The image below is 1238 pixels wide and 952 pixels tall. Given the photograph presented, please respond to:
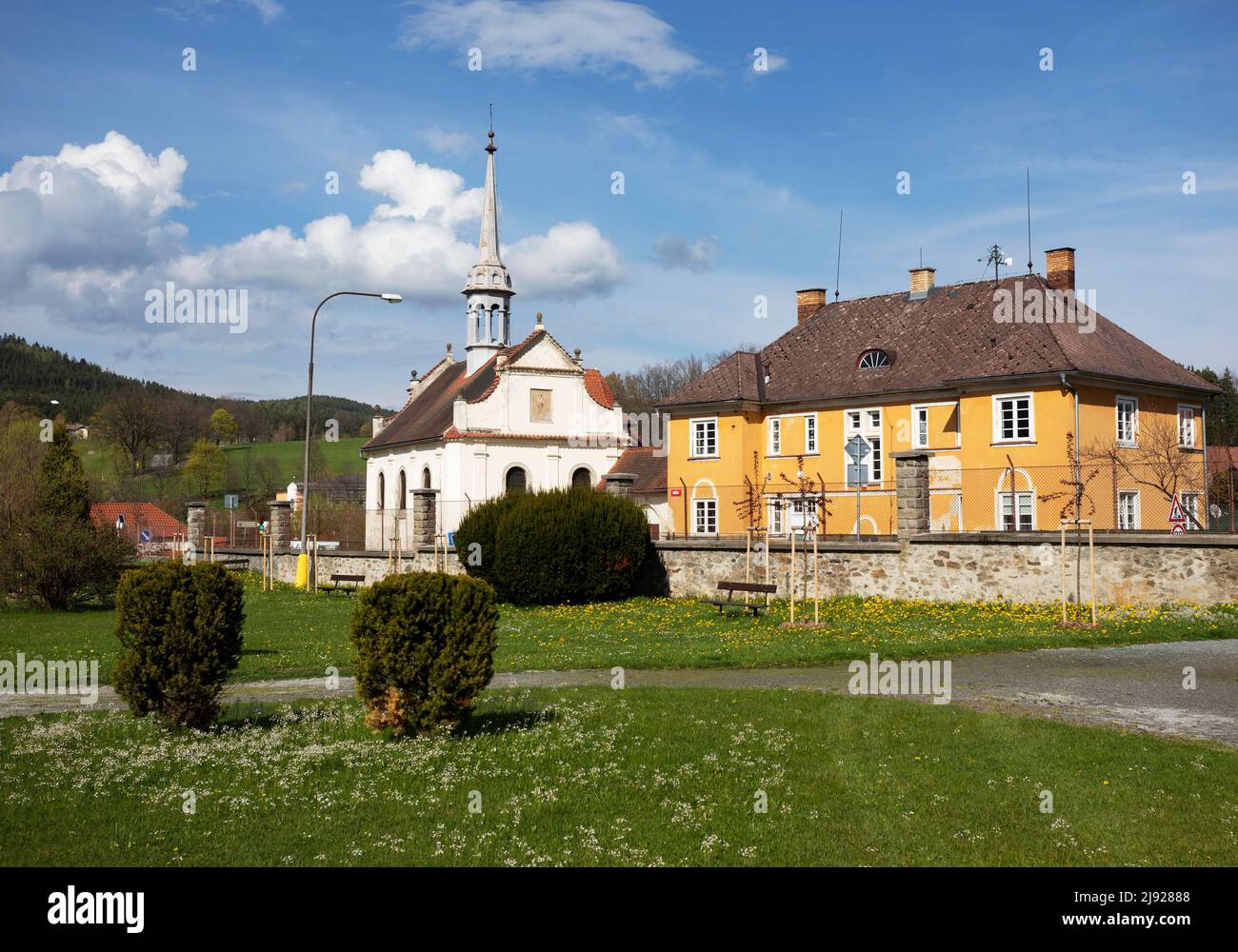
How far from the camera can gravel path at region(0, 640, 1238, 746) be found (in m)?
11.3

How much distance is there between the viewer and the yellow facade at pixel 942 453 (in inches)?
1200

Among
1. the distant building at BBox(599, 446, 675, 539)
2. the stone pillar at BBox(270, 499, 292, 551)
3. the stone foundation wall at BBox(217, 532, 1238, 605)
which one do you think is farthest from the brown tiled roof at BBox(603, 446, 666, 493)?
the stone foundation wall at BBox(217, 532, 1238, 605)

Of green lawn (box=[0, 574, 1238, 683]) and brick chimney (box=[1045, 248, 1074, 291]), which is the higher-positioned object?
brick chimney (box=[1045, 248, 1074, 291])

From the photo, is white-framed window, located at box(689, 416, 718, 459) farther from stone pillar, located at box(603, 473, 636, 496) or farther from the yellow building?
stone pillar, located at box(603, 473, 636, 496)

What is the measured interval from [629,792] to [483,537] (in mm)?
21266

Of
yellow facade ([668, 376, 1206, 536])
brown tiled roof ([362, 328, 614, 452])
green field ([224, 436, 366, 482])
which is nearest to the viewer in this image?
yellow facade ([668, 376, 1206, 536])

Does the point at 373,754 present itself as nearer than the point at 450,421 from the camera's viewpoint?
Yes

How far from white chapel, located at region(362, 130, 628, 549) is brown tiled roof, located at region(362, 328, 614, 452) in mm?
81

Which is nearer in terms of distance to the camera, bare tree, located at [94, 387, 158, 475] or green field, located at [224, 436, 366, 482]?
bare tree, located at [94, 387, 158, 475]

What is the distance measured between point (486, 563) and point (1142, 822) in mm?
22942

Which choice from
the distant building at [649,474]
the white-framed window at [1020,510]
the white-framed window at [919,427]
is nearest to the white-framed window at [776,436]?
the distant building at [649,474]

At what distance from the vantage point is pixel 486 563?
29.4 meters

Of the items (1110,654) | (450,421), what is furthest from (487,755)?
(450,421)
